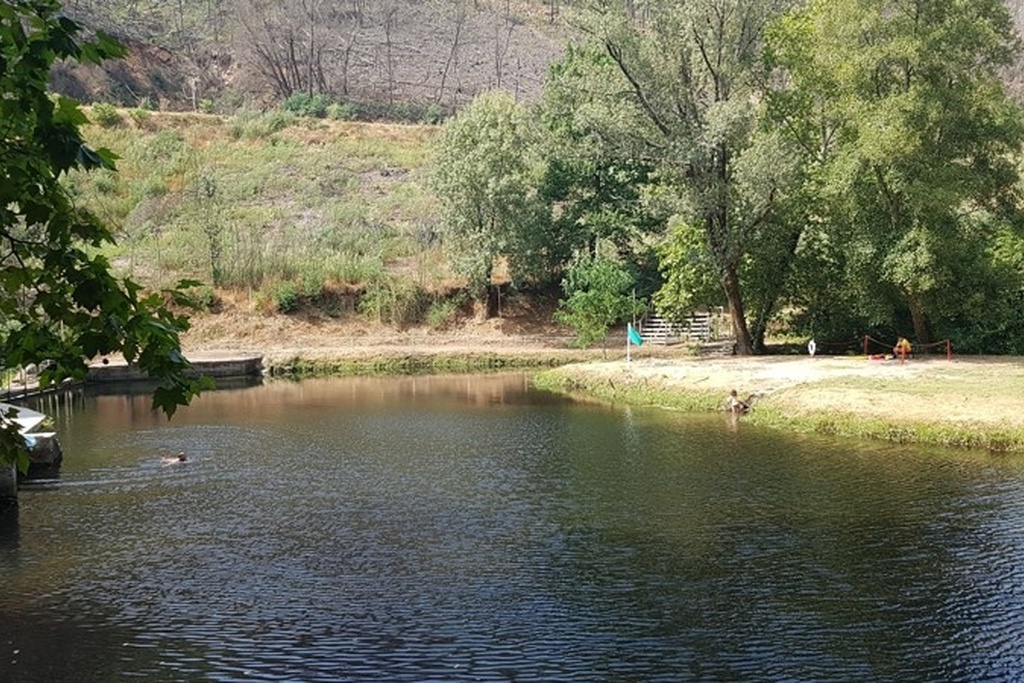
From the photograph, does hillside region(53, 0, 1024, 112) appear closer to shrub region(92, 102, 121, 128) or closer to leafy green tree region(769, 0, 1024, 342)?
shrub region(92, 102, 121, 128)

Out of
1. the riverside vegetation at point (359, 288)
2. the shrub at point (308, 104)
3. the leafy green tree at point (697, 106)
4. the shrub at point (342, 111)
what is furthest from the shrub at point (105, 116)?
the leafy green tree at point (697, 106)

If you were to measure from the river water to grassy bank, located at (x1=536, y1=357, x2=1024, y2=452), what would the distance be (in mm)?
1528

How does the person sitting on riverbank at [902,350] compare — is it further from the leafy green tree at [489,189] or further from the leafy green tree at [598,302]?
the leafy green tree at [489,189]

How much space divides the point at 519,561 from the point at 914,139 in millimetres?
26320

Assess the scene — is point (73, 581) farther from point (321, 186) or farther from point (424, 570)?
point (321, 186)

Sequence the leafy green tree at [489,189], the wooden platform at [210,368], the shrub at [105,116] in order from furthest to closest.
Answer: the shrub at [105,116] → the leafy green tree at [489,189] → the wooden platform at [210,368]

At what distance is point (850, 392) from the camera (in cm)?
3178

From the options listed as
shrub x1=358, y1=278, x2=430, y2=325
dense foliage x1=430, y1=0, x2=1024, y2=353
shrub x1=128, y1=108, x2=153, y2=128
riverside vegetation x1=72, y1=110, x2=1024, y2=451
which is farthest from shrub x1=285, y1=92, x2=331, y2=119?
dense foliage x1=430, y1=0, x2=1024, y2=353

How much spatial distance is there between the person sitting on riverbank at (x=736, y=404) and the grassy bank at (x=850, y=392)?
1.09 ft

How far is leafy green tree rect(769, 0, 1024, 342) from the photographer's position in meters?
37.2

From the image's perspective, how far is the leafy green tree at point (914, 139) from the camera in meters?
37.2

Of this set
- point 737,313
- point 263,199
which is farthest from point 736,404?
point 263,199

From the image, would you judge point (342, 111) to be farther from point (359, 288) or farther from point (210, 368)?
point (210, 368)

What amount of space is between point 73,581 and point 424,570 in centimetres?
550
